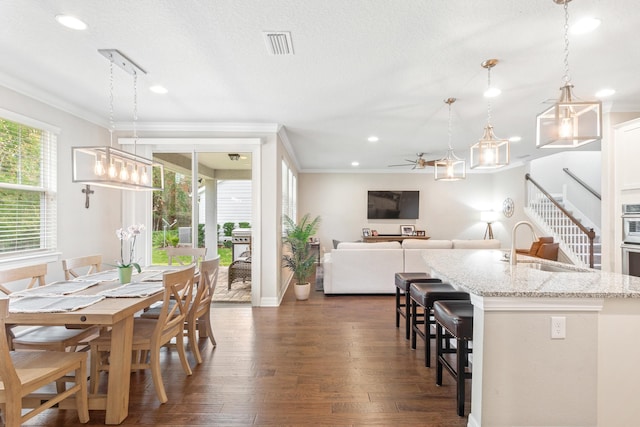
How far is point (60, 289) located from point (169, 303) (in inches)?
33.9

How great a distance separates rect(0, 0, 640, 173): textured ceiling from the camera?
2.09m

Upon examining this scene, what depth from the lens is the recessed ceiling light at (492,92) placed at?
3318mm

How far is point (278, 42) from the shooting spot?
2449mm

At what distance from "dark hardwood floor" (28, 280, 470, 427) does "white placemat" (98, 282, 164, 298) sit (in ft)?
2.46

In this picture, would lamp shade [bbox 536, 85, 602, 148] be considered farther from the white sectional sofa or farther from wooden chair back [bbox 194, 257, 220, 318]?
the white sectional sofa

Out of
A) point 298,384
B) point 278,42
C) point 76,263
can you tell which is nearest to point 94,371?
point 76,263

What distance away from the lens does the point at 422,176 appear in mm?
9211

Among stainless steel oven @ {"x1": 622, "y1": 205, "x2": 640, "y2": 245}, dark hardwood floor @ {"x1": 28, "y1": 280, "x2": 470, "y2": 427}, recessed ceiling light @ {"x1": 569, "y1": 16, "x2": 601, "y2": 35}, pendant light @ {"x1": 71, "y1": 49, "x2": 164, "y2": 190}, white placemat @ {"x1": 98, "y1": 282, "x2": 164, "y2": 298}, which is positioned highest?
recessed ceiling light @ {"x1": 569, "y1": 16, "x2": 601, "y2": 35}

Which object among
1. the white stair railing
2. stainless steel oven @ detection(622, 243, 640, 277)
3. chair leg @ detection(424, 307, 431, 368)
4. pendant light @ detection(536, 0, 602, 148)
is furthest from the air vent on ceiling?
the white stair railing

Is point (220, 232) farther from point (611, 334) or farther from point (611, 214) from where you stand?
point (611, 214)

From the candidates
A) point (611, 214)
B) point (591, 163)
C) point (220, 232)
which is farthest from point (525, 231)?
point (220, 232)

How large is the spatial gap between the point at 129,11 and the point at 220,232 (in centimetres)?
383

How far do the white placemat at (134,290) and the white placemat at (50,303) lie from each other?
0.36 feet

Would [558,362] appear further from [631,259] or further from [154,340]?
[631,259]
